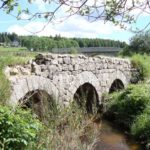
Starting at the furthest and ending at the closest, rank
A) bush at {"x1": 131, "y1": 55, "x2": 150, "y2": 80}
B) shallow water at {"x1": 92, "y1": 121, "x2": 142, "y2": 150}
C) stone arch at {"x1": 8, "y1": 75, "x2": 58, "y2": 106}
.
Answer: bush at {"x1": 131, "y1": 55, "x2": 150, "y2": 80}, shallow water at {"x1": 92, "y1": 121, "x2": 142, "y2": 150}, stone arch at {"x1": 8, "y1": 75, "x2": 58, "y2": 106}

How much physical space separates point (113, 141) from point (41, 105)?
3.40 m

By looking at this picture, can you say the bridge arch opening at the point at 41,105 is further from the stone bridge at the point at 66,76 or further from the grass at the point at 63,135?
the grass at the point at 63,135

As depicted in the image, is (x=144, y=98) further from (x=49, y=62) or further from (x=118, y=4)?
(x=118, y=4)

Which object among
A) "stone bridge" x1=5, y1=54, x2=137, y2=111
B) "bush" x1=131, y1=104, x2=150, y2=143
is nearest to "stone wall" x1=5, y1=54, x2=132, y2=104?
"stone bridge" x1=5, y1=54, x2=137, y2=111

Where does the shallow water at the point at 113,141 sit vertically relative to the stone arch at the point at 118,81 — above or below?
below

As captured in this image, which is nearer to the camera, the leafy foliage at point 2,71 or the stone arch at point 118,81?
the leafy foliage at point 2,71

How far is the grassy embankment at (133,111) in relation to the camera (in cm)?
1138

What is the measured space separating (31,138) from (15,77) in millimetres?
4328

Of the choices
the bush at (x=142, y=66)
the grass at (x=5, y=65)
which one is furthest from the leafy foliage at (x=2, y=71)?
the bush at (x=142, y=66)

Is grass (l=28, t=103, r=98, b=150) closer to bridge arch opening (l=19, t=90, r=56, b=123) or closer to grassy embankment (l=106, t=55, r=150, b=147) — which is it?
bridge arch opening (l=19, t=90, r=56, b=123)

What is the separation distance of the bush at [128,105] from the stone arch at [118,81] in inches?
54.5

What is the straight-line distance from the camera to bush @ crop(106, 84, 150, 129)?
43.1 feet

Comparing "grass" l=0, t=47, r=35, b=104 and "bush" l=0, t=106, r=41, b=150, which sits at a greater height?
"grass" l=0, t=47, r=35, b=104

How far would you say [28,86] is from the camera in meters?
10.1
